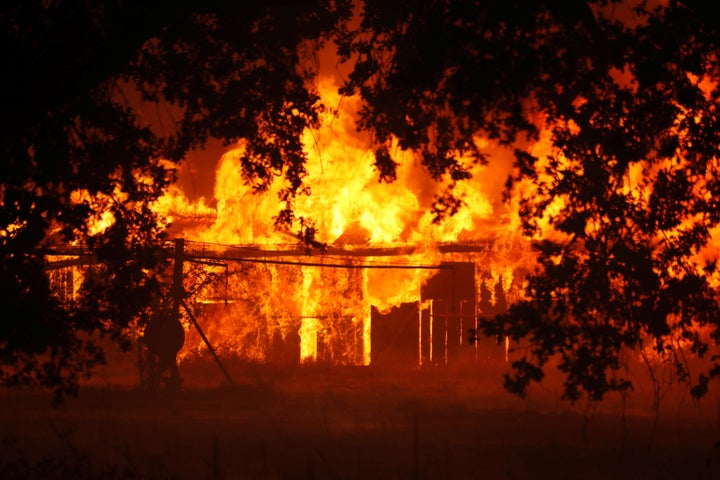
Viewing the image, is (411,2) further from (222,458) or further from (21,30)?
(222,458)

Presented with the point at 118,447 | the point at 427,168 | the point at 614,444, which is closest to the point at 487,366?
the point at 614,444

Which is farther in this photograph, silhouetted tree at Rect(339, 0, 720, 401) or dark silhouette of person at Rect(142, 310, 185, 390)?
dark silhouette of person at Rect(142, 310, 185, 390)

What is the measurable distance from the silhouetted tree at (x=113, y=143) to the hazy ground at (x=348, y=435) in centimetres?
223

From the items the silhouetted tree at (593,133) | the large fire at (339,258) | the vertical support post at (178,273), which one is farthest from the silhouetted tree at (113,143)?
the large fire at (339,258)

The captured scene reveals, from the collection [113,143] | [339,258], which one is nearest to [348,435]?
[113,143]

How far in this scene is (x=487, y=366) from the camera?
111 feet

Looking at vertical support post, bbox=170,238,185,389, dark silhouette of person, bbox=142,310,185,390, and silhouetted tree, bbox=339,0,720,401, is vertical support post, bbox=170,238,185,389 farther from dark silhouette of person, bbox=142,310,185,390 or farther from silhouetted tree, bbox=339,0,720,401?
silhouetted tree, bbox=339,0,720,401

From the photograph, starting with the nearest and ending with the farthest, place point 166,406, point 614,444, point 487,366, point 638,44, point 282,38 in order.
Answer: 1. point 638,44
2. point 282,38
3. point 614,444
4. point 166,406
5. point 487,366

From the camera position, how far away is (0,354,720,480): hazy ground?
12305mm

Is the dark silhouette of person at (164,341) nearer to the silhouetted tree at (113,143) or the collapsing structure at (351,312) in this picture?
the collapsing structure at (351,312)

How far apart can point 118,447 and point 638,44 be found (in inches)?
406

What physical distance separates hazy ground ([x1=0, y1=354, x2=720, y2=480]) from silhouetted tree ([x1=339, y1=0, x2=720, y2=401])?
1657mm

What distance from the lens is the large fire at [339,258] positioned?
34.1 metres

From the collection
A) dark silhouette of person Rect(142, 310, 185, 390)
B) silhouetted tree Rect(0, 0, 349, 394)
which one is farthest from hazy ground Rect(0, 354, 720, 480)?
silhouetted tree Rect(0, 0, 349, 394)
